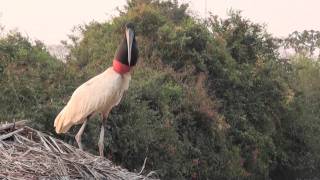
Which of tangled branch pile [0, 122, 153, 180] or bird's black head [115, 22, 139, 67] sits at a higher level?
bird's black head [115, 22, 139, 67]

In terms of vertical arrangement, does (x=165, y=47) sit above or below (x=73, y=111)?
above

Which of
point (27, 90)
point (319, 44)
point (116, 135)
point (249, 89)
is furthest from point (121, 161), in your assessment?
point (319, 44)

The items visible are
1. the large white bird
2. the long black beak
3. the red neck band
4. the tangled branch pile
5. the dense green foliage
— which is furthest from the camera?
the dense green foliage

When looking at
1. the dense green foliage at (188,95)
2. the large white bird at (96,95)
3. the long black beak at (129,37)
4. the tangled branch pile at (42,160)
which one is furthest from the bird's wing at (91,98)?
the dense green foliage at (188,95)

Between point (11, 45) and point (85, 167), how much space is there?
8872 millimetres

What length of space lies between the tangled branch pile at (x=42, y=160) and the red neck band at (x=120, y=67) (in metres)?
1.49

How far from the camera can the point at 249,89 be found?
25656 millimetres

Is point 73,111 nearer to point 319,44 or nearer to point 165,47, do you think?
point 165,47

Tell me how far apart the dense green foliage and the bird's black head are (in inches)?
155

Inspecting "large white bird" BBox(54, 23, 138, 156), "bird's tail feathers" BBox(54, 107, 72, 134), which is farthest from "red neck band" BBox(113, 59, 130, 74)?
"bird's tail feathers" BBox(54, 107, 72, 134)

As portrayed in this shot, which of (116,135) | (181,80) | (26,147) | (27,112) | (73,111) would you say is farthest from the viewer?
(181,80)

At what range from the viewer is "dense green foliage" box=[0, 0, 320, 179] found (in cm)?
1539

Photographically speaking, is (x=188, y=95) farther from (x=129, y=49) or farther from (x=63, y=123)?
(x=129, y=49)

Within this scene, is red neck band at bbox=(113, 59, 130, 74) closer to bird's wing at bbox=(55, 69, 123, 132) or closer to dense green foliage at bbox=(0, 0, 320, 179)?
bird's wing at bbox=(55, 69, 123, 132)
